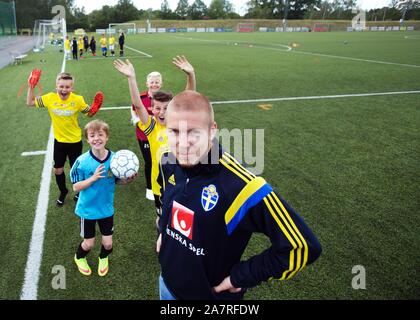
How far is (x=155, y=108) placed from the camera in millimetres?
3680

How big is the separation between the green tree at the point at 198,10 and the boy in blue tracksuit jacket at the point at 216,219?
120053 mm

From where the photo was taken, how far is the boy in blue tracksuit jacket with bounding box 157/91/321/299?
1441 mm

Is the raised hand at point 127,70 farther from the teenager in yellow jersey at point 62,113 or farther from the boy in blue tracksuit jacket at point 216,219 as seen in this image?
the boy in blue tracksuit jacket at point 216,219

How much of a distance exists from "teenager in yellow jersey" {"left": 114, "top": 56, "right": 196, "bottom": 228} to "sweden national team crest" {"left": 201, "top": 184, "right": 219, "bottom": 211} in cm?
170

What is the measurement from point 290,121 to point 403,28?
8783 centimetres

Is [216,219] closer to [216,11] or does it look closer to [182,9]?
[216,11]

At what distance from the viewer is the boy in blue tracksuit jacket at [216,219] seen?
4.73ft

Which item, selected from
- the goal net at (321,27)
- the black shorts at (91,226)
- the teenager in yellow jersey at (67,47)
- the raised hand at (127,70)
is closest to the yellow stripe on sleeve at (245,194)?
the black shorts at (91,226)

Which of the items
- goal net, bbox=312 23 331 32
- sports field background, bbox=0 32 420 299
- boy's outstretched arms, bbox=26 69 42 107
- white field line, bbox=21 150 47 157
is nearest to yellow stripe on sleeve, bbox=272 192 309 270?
sports field background, bbox=0 32 420 299

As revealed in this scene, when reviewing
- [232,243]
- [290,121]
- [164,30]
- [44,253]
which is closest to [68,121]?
[44,253]

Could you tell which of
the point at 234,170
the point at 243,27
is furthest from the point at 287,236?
the point at 243,27

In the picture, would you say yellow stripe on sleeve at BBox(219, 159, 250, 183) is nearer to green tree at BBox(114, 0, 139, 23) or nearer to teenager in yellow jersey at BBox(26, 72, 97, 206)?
teenager in yellow jersey at BBox(26, 72, 97, 206)

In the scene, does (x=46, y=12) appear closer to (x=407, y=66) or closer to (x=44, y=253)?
(x=407, y=66)

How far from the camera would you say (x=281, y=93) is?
11.3 meters
